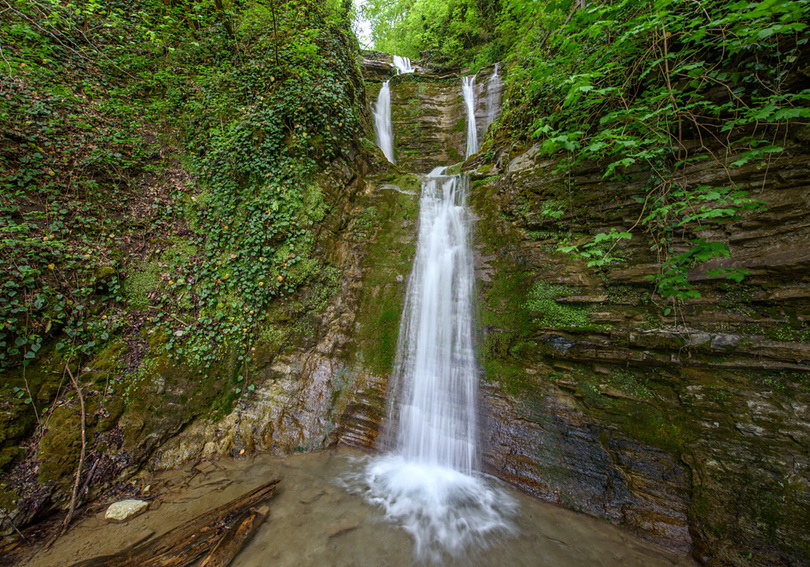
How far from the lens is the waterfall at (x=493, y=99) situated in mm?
8930

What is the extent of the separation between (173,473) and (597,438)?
18.0 feet

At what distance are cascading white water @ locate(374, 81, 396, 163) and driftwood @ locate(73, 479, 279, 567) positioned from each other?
8.82 metres

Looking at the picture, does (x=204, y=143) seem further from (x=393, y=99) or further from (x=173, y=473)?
(x=393, y=99)

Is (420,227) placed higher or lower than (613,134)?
lower

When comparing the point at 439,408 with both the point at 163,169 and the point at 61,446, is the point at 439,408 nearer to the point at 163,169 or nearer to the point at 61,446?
the point at 61,446

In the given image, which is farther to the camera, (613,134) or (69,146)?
(69,146)

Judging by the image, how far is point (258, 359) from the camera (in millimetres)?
4527

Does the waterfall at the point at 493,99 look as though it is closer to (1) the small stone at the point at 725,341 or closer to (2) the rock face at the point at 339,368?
(2) the rock face at the point at 339,368

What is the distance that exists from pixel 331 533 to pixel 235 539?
3.01 ft

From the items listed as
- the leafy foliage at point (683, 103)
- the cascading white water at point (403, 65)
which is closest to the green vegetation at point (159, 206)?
the leafy foliage at point (683, 103)

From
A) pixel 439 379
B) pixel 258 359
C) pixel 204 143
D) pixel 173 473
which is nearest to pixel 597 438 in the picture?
pixel 439 379

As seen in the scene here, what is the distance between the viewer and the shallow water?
2617mm

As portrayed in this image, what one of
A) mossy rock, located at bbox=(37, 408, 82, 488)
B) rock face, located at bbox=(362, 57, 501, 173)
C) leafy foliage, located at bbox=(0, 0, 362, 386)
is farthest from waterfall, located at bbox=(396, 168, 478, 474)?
mossy rock, located at bbox=(37, 408, 82, 488)

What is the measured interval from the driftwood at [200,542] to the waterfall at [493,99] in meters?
10.6
